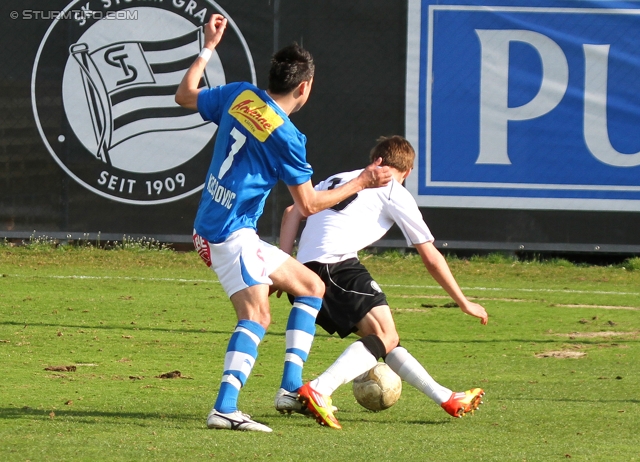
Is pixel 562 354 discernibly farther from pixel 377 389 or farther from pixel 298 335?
pixel 298 335

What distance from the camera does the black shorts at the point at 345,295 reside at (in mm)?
5160

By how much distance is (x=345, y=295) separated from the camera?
5168 millimetres

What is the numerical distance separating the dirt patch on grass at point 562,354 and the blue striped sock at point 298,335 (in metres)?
3.12

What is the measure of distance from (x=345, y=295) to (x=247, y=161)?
99cm

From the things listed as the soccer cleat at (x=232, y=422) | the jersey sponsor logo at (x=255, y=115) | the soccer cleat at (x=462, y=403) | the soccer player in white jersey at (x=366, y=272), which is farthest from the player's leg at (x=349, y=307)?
the jersey sponsor logo at (x=255, y=115)

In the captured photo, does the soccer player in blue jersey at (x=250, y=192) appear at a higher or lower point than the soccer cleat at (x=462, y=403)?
higher

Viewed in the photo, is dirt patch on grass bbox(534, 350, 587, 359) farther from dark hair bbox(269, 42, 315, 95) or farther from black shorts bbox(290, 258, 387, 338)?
dark hair bbox(269, 42, 315, 95)

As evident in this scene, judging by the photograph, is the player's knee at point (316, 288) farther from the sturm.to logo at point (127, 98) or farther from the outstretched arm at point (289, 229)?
the sturm.to logo at point (127, 98)

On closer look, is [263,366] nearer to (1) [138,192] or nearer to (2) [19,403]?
(2) [19,403]

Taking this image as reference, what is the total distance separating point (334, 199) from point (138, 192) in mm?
7711

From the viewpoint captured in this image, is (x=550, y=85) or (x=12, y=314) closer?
(x=12, y=314)

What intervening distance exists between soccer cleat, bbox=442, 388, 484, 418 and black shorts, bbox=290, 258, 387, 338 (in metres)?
0.62

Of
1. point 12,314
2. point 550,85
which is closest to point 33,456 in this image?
point 12,314

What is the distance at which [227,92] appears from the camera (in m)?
4.75
